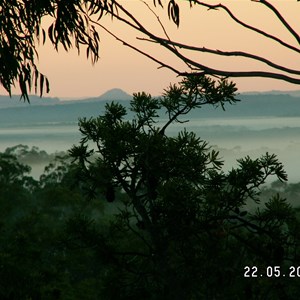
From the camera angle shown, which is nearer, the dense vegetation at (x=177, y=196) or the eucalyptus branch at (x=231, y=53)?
the eucalyptus branch at (x=231, y=53)

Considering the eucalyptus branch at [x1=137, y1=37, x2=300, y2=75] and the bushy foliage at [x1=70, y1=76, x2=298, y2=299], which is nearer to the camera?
the eucalyptus branch at [x1=137, y1=37, x2=300, y2=75]

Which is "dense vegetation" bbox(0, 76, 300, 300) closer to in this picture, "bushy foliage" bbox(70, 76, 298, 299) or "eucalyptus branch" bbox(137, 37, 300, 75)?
"bushy foliage" bbox(70, 76, 298, 299)

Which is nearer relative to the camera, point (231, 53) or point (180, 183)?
point (231, 53)

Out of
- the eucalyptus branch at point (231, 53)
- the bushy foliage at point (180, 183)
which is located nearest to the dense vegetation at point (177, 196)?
the bushy foliage at point (180, 183)

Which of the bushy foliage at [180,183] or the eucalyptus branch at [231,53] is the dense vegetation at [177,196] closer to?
the bushy foliage at [180,183]

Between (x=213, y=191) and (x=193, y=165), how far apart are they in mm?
525

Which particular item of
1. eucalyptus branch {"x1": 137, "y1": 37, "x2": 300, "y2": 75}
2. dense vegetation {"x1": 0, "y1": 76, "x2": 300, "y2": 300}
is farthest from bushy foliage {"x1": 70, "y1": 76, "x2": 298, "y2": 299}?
eucalyptus branch {"x1": 137, "y1": 37, "x2": 300, "y2": 75}

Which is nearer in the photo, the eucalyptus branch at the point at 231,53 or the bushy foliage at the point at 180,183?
the eucalyptus branch at the point at 231,53

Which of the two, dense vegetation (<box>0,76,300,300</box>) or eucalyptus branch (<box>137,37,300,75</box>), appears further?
dense vegetation (<box>0,76,300,300</box>)

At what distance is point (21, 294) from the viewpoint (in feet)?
47.5

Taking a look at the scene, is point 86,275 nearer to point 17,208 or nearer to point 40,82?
point 17,208

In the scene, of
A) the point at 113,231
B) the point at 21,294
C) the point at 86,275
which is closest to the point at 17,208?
the point at 86,275

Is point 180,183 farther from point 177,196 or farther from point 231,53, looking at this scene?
point 231,53

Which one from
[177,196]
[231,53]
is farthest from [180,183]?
[231,53]
